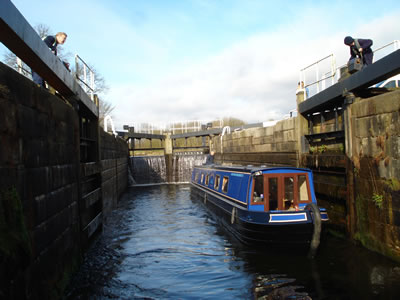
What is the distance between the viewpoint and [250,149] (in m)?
16.8

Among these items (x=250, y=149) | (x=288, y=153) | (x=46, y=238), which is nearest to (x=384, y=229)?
(x=288, y=153)

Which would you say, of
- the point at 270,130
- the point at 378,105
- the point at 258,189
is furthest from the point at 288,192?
the point at 270,130

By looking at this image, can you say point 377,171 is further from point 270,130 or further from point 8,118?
point 270,130

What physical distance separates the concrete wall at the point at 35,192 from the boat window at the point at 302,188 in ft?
17.7

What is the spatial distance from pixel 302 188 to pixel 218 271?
310 centimetres

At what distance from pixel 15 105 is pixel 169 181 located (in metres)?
23.0

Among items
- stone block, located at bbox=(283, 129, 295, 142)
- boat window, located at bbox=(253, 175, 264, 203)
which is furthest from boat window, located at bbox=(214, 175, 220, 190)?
boat window, located at bbox=(253, 175, 264, 203)

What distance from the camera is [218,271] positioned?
736 centimetres

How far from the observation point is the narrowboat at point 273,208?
7633mm

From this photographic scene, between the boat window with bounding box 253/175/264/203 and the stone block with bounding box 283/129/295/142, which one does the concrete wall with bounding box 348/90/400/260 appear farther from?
the stone block with bounding box 283/129/295/142

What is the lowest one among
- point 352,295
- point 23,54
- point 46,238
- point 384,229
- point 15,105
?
point 352,295

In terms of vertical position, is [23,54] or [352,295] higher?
[23,54]

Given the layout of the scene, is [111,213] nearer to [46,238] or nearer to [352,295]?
[46,238]

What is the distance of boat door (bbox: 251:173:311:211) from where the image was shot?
844cm
